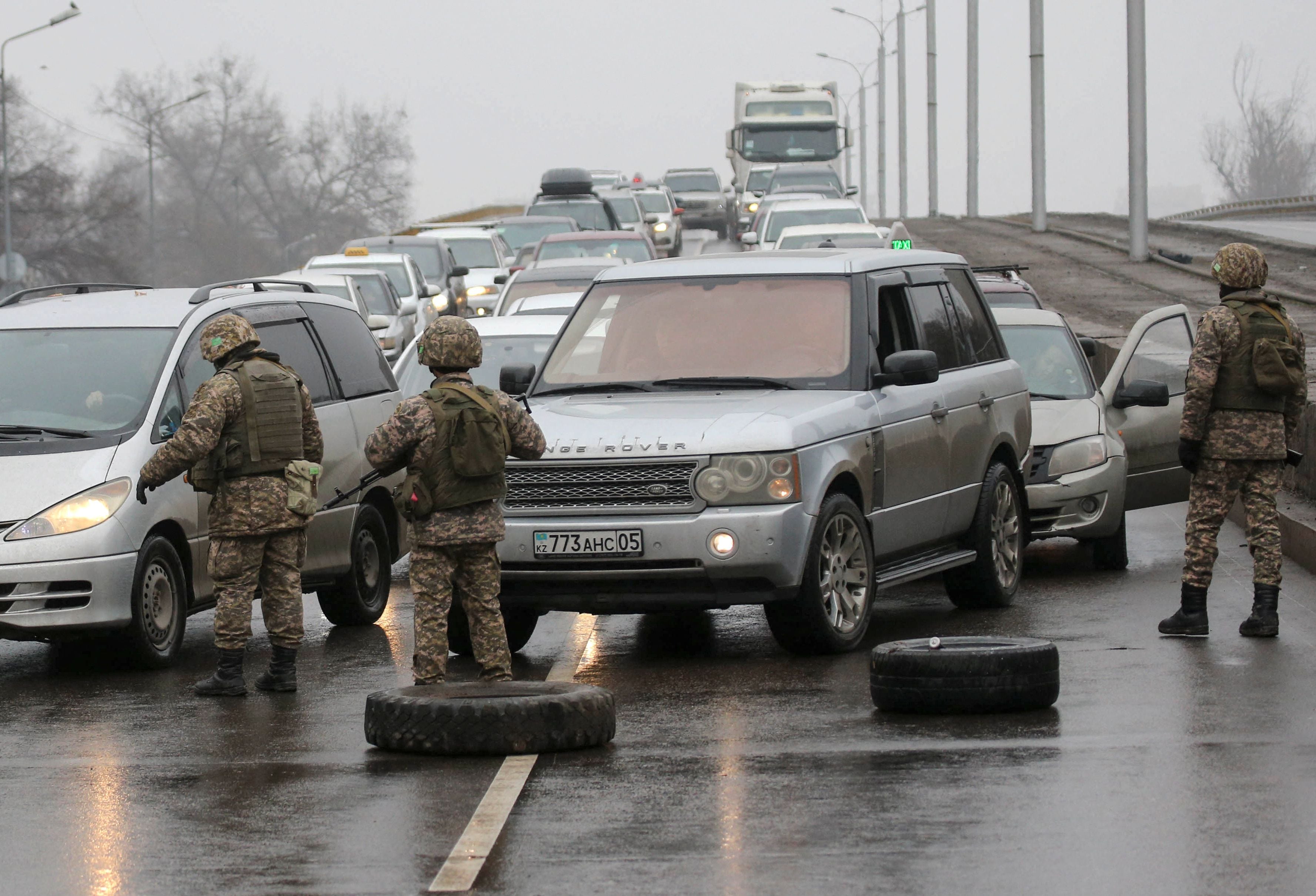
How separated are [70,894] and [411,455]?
3.10 metres

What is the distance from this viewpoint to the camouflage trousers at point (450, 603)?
8.20m

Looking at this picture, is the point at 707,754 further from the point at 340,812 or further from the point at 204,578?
the point at 204,578

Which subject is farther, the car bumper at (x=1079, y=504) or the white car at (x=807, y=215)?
the white car at (x=807, y=215)

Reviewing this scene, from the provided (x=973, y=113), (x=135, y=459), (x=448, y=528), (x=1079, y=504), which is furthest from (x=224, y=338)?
(x=973, y=113)

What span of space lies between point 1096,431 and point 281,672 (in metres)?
5.97

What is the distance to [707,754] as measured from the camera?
7.04 m

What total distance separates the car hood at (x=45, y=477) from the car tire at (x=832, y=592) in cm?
310

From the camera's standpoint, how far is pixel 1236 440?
9.48 metres

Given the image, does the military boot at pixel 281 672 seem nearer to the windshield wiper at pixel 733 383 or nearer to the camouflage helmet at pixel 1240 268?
the windshield wiper at pixel 733 383

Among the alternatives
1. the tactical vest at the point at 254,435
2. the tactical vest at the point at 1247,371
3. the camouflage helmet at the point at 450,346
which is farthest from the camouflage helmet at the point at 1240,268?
the tactical vest at the point at 254,435

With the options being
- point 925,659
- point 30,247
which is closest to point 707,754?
point 925,659

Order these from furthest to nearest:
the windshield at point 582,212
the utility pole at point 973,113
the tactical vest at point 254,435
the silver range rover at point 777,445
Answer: the utility pole at point 973,113 → the windshield at point 582,212 → the silver range rover at point 777,445 → the tactical vest at point 254,435

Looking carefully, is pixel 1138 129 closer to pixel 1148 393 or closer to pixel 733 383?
pixel 1148 393

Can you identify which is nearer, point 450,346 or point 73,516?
point 450,346
